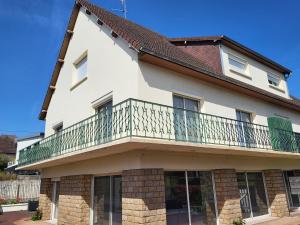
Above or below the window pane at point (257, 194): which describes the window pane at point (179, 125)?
above

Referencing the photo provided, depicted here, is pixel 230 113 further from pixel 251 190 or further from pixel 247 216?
pixel 247 216

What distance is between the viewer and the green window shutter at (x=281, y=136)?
1209 cm

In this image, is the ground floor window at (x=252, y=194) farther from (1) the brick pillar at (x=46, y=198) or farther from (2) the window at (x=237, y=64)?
(1) the brick pillar at (x=46, y=198)

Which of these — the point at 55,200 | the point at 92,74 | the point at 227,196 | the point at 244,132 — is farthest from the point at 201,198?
the point at 55,200

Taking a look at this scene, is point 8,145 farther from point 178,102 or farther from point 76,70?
point 178,102

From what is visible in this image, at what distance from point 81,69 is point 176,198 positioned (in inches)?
317

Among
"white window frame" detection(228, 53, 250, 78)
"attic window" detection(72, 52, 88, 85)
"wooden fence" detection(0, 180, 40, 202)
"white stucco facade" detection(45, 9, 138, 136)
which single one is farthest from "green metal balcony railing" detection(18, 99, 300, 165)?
"wooden fence" detection(0, 180, 40, 202)

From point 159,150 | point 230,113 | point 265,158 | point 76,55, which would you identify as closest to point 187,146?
point 159,150

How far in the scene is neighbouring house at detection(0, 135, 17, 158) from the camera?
155 feet

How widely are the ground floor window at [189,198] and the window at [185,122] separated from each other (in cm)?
131

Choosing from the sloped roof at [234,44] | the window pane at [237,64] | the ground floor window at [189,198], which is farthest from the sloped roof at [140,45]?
the ground floor window at [189,198]

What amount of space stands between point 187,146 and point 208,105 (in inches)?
136

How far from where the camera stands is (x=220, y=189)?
9.57 m

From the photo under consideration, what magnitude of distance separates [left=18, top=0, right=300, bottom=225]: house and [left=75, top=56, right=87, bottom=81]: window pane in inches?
2.2
